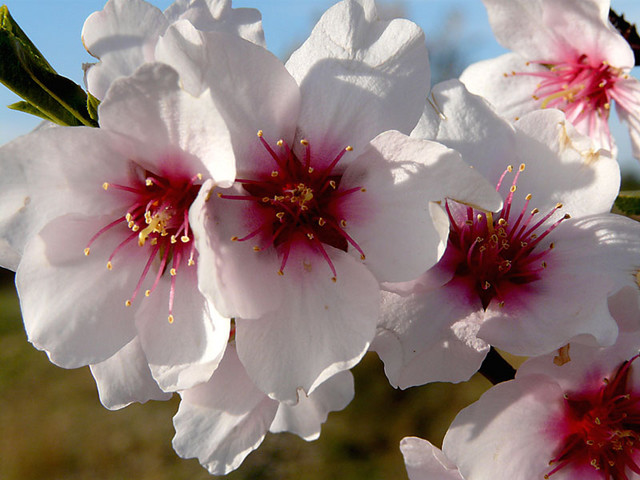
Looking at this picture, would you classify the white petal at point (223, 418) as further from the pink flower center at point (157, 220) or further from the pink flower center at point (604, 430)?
the pink flower center at point (604, 430)

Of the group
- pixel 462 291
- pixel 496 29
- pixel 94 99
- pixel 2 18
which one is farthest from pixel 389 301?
pixel 496 29

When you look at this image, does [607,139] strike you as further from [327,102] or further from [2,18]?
[2,18]

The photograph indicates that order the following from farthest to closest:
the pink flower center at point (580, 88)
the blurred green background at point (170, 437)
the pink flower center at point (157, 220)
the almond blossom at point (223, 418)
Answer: the blurred green background at point (170, 437) → the pink flower center at point (580, 88) → the almond blossom at point (223, 418) → the pink flower center at point (157, 220)

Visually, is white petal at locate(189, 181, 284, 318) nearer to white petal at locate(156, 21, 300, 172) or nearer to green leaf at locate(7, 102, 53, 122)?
white petal at locate(156, 21, 300, 172)

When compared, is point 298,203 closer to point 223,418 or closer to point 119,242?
point 119,242

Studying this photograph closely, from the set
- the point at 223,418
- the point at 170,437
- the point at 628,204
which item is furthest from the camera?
the point at 170,437

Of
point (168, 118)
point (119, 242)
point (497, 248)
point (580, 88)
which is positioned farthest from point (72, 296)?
point (580, 88)

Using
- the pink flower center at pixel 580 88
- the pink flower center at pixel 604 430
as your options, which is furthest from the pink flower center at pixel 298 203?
the pink flower center at pixel 580 88
